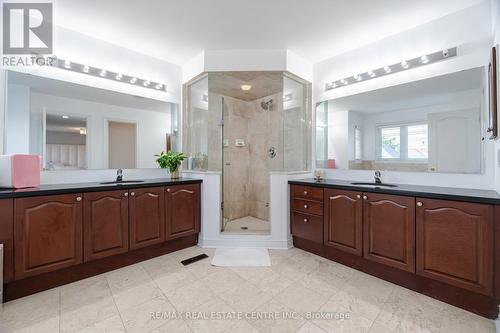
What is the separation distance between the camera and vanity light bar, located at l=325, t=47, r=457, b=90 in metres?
2.01

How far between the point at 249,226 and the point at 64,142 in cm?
257

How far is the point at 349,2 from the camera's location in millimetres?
1884

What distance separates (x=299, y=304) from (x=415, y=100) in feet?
7.63

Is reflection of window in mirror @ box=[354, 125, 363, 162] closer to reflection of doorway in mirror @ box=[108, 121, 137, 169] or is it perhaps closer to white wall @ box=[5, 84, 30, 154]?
reflection of doorway in mirror @ box=[108, 121, 137, 169]

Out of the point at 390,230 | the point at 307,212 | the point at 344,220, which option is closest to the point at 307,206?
the point at 307,212

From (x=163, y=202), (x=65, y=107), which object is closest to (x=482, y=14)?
(x=163, y=202)

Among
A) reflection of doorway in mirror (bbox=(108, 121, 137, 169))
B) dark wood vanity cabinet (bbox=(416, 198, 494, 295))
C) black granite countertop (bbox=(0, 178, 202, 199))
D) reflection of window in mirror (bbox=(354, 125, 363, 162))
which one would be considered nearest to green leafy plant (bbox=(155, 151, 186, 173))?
reflection of doorway in mirror (bbox=(108, 121, 137, 169))

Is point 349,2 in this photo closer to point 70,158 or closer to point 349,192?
point 349,192

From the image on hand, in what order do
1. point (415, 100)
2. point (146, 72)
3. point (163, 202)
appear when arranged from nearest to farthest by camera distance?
1. point (415, 100)
2. point (163, 202)
3. point (146, 72)

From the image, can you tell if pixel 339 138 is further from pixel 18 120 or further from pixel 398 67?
pixel 18 120

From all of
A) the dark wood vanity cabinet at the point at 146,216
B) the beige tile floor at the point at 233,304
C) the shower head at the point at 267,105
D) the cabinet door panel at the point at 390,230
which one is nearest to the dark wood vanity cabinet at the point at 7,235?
the beige tile floor at the point at 233,304

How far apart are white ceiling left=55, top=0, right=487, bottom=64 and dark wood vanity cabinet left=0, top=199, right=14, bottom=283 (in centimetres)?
→ 182

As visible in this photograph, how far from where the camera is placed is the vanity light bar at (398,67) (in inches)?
79.3

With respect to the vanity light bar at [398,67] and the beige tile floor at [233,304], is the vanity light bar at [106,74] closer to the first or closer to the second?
the beige tile floor at [233,304]
